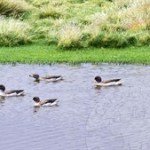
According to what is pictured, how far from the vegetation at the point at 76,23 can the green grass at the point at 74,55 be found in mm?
585

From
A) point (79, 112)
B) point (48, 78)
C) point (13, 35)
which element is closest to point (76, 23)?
point (13, 35)

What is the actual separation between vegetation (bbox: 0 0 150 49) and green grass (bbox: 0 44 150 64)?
585mm

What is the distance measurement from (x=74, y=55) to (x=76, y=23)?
15.5 ft

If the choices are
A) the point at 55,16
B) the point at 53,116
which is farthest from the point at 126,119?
the point at 55,16

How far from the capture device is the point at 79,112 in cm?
2034

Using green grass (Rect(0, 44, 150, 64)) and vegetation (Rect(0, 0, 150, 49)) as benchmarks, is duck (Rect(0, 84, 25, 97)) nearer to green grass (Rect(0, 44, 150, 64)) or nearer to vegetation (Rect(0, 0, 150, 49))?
green grass (Rect(0, 44, 150, 64))

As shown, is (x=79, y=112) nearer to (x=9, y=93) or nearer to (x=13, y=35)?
(x=9, y=93)

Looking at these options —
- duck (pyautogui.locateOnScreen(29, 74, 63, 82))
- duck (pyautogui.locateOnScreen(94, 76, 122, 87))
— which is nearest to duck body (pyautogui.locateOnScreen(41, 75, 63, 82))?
duck (pyautogui.locateOnScreen(29, 74, 63, 82))

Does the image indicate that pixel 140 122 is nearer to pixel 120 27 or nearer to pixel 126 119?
pixel 126 119

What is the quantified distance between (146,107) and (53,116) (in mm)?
2673

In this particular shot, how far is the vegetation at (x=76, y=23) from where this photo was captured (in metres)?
29.3

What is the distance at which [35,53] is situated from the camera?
94.0ft

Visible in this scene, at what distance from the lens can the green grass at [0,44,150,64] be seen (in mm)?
27203

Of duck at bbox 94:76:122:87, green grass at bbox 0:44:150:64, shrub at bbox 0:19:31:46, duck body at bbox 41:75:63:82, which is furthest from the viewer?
shrub at bbox 0:19:31:46
